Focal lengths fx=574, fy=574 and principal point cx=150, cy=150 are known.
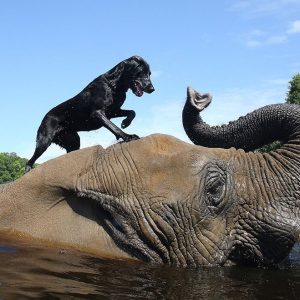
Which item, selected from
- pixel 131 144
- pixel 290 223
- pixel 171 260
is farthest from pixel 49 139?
pixel 290 223

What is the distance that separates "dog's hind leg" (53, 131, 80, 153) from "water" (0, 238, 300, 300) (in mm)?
3539

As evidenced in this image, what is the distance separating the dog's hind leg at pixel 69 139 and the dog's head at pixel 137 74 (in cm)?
120

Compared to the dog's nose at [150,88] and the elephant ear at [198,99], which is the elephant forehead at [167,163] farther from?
the dog's nose at [150,88]

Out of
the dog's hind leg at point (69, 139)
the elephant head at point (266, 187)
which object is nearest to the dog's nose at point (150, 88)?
the dog's hind leg at point (69, 139)

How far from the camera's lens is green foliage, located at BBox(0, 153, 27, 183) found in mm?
81750

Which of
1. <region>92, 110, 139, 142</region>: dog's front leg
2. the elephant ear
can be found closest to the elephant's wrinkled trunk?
the elephant ear

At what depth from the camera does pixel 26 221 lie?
5.03 meters

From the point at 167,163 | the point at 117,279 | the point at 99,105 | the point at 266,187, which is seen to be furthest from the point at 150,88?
the point at 117,279

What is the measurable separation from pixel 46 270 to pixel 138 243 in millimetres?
906

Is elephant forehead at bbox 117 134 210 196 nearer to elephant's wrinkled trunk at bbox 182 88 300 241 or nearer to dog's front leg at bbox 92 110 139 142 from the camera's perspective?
elephant's wrinkled trunk at bbox 182 88 300 241

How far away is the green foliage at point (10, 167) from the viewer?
268 ft

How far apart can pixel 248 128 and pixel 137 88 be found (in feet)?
8.51

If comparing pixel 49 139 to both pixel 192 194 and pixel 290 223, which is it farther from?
pixel 290 223

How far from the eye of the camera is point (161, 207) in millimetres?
4938
